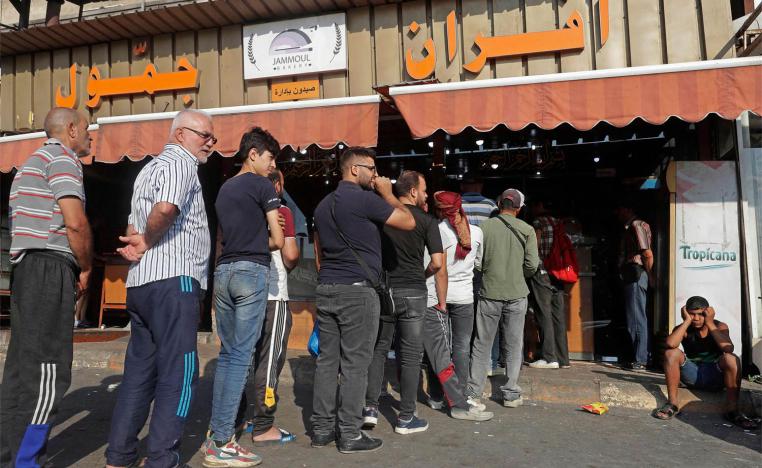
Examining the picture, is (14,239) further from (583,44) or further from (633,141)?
(633,141)

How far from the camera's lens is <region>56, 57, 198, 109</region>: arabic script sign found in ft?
24.1

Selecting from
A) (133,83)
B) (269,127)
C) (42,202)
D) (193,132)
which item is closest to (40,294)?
(42,202)

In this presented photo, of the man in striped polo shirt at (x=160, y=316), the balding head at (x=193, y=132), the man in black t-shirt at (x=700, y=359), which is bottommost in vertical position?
the man in black t-shirt at (x=700, y=359)

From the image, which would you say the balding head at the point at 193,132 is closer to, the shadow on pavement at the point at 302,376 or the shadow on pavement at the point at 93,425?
the shadow on pavement at the point at 93,425

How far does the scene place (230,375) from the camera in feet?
10.5

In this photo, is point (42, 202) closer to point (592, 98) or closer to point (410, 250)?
point (410, 250)

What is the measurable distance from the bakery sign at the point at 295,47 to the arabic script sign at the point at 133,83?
0.86m

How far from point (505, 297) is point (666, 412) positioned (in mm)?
1516

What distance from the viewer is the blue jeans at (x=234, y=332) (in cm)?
316

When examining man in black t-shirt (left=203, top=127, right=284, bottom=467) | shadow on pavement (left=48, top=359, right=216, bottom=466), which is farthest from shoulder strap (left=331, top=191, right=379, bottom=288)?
shadow on pavement (left=48, top=359, right=216, bottom=466)

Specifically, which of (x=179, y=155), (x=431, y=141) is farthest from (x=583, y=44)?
(x=179, y=155)

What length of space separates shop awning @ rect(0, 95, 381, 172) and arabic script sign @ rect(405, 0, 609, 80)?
1.37m

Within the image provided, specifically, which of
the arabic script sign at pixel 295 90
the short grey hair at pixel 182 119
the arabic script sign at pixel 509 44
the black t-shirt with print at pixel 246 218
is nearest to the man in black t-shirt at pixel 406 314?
the black t-shirt with print at pixel 246 218

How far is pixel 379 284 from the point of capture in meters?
3.64
